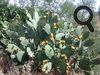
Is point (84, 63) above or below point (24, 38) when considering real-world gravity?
below

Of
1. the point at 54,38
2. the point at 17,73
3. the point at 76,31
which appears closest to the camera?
the point at 17,73

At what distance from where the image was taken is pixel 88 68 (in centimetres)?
777

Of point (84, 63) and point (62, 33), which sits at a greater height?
point (62, 33)

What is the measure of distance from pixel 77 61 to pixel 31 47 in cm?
97

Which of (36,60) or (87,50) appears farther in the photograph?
(87,50)

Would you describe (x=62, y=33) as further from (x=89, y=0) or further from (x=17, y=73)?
(x=89, y=0)

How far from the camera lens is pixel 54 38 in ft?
24.6

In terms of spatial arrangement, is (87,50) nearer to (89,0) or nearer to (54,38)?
(54,38)

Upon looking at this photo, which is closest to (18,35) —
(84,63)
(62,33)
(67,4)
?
(62,33)

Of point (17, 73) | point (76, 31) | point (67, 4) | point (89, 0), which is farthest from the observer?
point (67, 4)

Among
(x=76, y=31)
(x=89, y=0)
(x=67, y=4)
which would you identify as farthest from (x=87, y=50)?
(x=67, y=4)

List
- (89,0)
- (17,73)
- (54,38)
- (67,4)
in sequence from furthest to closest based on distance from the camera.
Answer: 1. (67,4)
2. (89,0)
3. (54,38)
4. (17,73)

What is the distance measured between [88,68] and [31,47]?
1.24 m

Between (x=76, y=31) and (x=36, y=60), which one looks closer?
(x=36, y=60)
